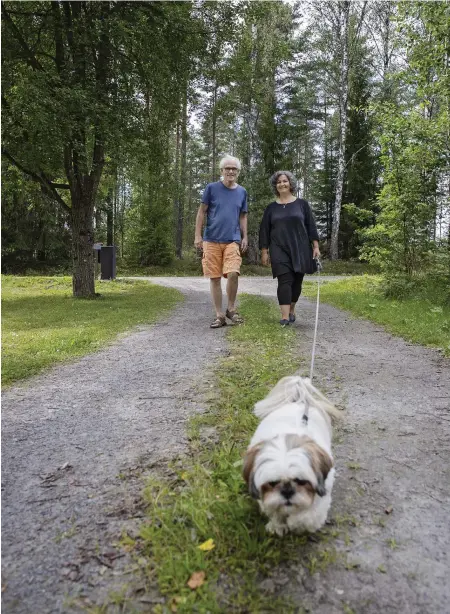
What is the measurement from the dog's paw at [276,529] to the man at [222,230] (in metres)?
4.87

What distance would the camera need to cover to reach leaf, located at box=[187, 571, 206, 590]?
5.95 feet

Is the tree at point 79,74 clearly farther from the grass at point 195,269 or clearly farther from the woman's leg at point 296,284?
the grass at point 195,269

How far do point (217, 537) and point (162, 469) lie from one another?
2.42 ft

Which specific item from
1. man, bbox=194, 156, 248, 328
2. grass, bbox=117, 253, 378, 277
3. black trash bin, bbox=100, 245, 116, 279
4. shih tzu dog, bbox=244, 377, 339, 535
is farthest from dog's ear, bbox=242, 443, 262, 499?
grass, bbox=117, 253, 378, 277

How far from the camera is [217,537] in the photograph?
208 cm

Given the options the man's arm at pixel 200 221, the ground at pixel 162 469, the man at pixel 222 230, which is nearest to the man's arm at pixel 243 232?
the man at pixel 222 230

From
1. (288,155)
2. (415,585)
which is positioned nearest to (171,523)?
(415,585)

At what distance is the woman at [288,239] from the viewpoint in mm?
6773

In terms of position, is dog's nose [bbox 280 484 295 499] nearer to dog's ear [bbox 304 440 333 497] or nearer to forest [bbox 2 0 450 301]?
dog's ear [bbox 304 440 333 497]

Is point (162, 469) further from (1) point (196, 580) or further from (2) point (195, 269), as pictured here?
(2) point (195, 269)

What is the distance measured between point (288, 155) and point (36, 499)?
2911 cm

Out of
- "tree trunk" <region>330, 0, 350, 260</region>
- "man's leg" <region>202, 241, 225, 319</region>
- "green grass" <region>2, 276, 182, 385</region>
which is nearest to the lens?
"green grass" <region>2, 276, 182, 385</region>

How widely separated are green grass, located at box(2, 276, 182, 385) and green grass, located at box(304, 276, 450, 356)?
395 centimetres

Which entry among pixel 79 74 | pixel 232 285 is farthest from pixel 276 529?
pixel 79 74
